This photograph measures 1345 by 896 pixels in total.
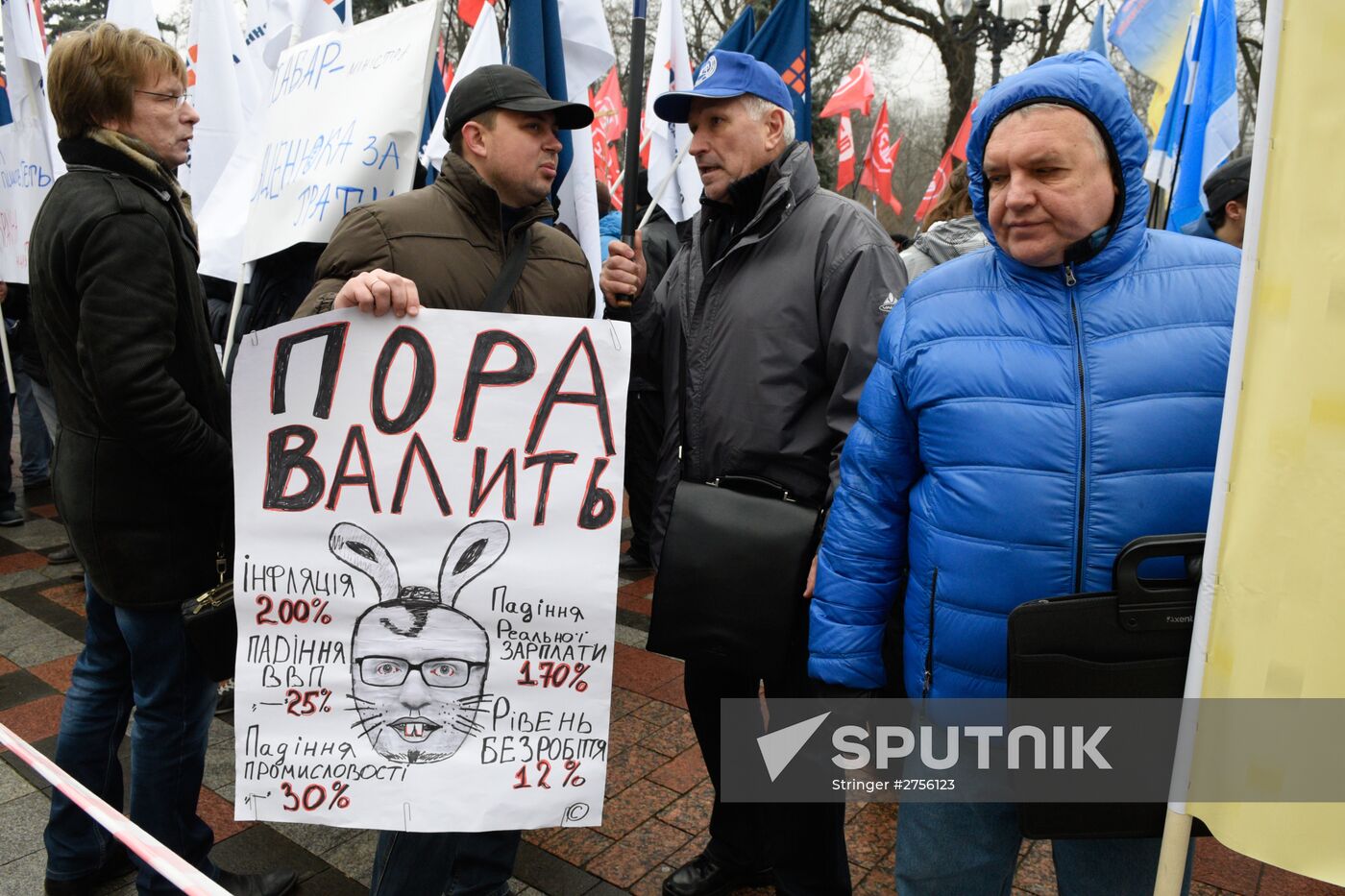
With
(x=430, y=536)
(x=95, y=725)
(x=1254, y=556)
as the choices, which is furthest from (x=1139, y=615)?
(x=95, y=725)

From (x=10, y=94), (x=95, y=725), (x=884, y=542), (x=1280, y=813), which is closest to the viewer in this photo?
(x=1280, y=813)

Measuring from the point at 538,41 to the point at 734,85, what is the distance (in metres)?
0.71

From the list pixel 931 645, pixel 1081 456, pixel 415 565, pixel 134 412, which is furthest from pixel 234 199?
pixel 1081 456

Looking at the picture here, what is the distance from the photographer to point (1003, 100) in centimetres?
165

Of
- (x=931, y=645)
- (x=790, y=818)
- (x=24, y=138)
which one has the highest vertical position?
(x=24, y=138)

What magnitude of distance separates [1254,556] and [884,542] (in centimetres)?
76

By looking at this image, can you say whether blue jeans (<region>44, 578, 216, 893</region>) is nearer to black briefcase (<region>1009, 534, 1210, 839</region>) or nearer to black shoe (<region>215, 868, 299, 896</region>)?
black shoe (<region>215, 868, 299, 896</region>)

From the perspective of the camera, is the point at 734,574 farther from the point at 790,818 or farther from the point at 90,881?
the point at 90,881

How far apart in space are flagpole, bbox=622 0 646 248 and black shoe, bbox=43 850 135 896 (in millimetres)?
2117

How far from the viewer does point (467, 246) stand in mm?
2094

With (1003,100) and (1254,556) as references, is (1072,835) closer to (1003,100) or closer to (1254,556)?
(1254,556)

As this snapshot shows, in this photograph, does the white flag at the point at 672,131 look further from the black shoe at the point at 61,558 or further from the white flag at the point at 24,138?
the black shoe at the point at 61,558

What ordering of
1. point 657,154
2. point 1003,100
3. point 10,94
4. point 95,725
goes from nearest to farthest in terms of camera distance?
1. point 1003,100
2. point 95,725
3. point 10,94
4. point 657,154

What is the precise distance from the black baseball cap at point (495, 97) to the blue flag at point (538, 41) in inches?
22.5
